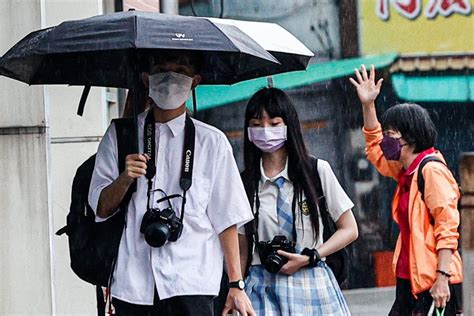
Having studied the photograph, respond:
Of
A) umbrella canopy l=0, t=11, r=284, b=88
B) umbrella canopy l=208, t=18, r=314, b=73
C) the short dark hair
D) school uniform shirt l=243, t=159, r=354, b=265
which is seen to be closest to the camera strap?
umbrella canopy l=0, t=11, r=284, b=88

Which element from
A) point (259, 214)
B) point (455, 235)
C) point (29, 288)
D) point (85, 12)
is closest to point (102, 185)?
point (259, 214)

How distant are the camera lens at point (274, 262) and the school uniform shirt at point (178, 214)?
629 millimetres

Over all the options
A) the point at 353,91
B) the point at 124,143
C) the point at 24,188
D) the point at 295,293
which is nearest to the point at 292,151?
the point at 295,293

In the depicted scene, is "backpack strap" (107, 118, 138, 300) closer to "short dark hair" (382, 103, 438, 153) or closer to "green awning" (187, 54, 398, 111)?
"short dark hair" (382, 103, 438, 153)

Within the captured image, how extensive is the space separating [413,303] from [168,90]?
228 cm

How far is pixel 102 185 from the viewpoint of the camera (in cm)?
525

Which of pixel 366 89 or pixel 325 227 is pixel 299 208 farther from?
pixel 366 89

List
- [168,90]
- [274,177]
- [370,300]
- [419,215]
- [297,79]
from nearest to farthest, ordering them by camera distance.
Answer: [168,90]
[274,177]
[419,215]
[370,300]
[297,79]

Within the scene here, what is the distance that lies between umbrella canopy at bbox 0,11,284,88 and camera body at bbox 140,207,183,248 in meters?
0.68

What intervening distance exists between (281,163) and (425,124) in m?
1.20

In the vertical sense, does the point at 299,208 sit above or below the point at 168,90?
below

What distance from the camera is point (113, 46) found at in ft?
16.5

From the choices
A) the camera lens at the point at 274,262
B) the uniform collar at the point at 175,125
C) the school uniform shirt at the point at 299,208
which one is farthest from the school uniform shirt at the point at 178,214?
→ the school uniform shirt at the point at 299,208

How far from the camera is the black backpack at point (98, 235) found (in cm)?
517
